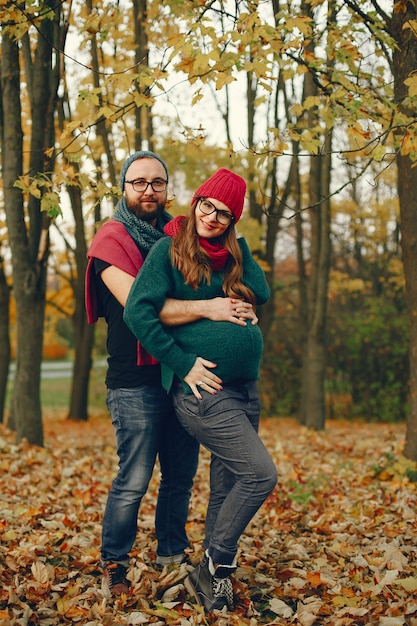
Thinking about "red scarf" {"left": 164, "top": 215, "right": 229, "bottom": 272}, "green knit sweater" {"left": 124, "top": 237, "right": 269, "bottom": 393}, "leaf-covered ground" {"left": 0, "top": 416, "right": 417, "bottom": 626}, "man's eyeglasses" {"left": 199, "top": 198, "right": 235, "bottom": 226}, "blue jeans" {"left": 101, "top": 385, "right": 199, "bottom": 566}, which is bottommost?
"leaf-covered ground" {"left": 0, "top": 416, "right": 417, "bottom": 626}

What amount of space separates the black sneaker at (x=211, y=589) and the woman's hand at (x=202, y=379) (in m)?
0.89

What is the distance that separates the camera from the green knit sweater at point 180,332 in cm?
301

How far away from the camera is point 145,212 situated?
3443 millimetres

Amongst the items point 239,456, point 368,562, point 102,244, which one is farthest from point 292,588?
point 102,244

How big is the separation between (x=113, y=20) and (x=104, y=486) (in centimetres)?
402

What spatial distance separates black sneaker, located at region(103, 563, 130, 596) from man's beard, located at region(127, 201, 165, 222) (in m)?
1.83

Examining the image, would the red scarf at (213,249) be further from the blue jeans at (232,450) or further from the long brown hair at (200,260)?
the blue jeans at (232,450)

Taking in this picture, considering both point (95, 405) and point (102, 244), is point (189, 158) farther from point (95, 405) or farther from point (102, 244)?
point (95, 405)

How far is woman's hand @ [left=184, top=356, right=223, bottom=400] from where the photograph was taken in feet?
9.88

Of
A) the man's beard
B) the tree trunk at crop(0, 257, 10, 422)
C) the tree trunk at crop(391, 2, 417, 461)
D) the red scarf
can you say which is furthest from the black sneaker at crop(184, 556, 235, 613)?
the tree trunk at crop(0, 257, 10, 422)

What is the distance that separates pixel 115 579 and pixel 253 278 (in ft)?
5.62

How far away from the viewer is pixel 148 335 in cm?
299

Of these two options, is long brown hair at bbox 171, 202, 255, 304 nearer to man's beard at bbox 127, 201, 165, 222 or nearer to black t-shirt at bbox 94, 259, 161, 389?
man's beard at bbox 127, 201, 165, 222

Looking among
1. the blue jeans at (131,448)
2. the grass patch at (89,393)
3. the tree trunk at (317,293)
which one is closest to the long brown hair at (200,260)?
the blue jeans at (131,448)
